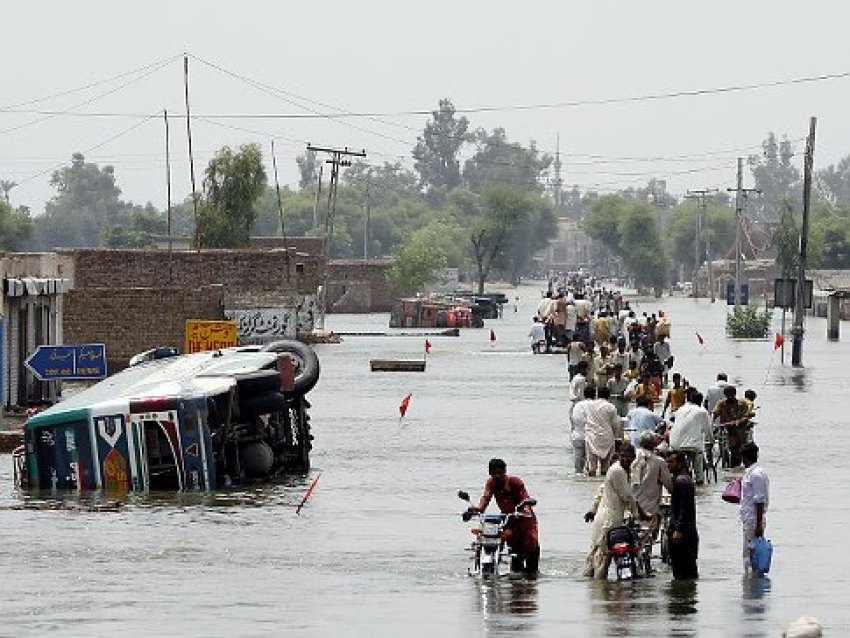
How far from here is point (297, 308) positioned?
80625 millimetres

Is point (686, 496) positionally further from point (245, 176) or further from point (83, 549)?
point (245, 176)

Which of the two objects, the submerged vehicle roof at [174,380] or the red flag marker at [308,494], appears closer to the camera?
the red flag marker at [308,494]

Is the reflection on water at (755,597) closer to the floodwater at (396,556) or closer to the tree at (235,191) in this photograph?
the floodwater at (396,556)

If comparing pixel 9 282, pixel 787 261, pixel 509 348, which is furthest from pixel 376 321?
pixel 9 282

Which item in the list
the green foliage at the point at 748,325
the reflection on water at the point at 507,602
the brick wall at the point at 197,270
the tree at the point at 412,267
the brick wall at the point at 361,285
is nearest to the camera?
the reflection on water at the point at 507,602

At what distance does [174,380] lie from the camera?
3080 cm

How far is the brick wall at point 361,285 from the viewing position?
147 metres

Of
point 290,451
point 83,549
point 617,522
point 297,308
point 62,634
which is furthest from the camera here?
point 297,308

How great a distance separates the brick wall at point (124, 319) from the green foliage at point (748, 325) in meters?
33.2

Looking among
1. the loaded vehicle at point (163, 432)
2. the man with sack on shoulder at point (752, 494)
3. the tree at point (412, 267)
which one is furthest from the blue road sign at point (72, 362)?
the tree at point (412, 267)

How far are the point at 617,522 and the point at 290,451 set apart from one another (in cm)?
1253

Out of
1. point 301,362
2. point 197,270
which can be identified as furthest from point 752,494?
point 197,270

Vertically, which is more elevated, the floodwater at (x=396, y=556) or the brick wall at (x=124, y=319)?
the brick wall at (x=124, y=319)

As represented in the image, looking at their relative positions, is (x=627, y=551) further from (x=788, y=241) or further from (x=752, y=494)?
(x=788, y=241)
